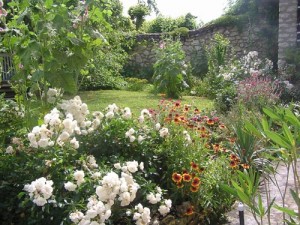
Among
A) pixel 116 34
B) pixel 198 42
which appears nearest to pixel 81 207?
pixel 116 34

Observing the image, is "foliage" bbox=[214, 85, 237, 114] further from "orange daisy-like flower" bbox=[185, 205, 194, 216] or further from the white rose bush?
"orange daisy-like flower" bbox=[185, 205, 194, 216]

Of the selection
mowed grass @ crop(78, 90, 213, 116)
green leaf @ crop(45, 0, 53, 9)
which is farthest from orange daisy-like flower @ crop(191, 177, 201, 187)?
mowed grass @ crop(78, 90, 213, 116)

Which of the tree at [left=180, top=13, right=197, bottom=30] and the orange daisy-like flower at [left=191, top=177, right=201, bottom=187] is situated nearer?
the orange daisy-like flower at [left=191, top=177, right=201, bottom=187]

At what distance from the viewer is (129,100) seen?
32.1ft

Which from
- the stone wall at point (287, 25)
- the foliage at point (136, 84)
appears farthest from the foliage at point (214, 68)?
the foliage at point (136, 84)

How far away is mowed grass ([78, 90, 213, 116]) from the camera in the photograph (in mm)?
8729

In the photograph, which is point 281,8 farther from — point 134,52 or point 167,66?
point 134,52

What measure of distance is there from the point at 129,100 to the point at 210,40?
15.2ft

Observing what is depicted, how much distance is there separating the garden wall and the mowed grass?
276cm

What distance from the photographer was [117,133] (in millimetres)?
3191

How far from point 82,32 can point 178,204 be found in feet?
5.20

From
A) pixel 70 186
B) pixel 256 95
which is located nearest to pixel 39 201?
pixel 70 186

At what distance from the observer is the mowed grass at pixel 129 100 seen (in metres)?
8.73

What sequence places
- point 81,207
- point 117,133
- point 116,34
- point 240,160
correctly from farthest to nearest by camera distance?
point 116,34 → point 240,160 → point 117,133 → point 81,207
